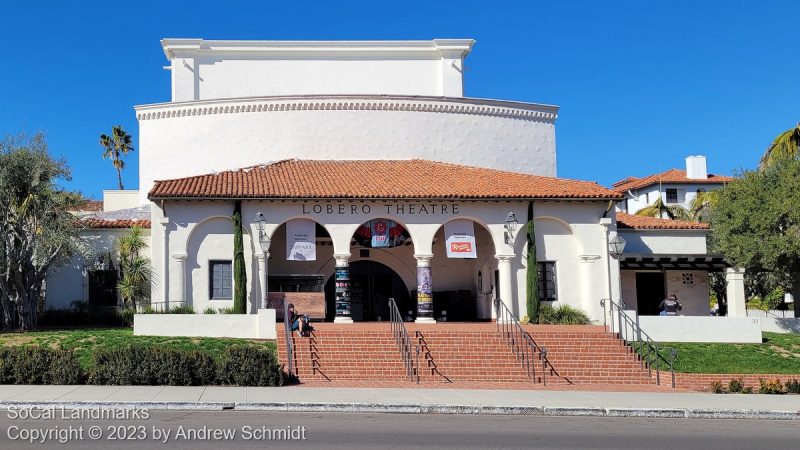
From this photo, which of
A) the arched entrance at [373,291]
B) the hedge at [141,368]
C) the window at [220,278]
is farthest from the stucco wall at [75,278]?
the hedge at [141,368]

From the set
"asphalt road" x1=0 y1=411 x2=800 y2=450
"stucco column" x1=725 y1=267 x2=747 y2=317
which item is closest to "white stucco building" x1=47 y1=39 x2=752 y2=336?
"stucco column" x1=725 y1=267 x2=747 y2=317

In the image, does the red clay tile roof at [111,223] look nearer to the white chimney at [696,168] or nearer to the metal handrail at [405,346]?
the metal handrail at [405,346]

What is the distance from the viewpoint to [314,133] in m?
35.4

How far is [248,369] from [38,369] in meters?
4.67

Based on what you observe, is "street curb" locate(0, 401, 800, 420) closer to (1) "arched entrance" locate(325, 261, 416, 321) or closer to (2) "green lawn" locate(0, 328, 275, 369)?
(2) "green lawn" locate(0, 328, 275, 369)

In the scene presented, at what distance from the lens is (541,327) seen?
87.4 ft

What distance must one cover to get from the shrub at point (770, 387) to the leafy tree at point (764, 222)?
36.1 feet

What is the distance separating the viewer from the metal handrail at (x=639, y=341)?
22542 mm

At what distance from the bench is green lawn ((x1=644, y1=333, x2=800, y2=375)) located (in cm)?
1118

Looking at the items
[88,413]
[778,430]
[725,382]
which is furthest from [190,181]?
[778,430]

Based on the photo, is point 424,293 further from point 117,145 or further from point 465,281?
point 117,145

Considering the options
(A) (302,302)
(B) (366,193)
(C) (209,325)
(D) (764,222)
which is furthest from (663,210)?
(C) (209,325)

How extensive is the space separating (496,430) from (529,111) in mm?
26110

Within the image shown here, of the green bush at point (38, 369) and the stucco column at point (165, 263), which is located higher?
the stucco column at point (165, 263)
